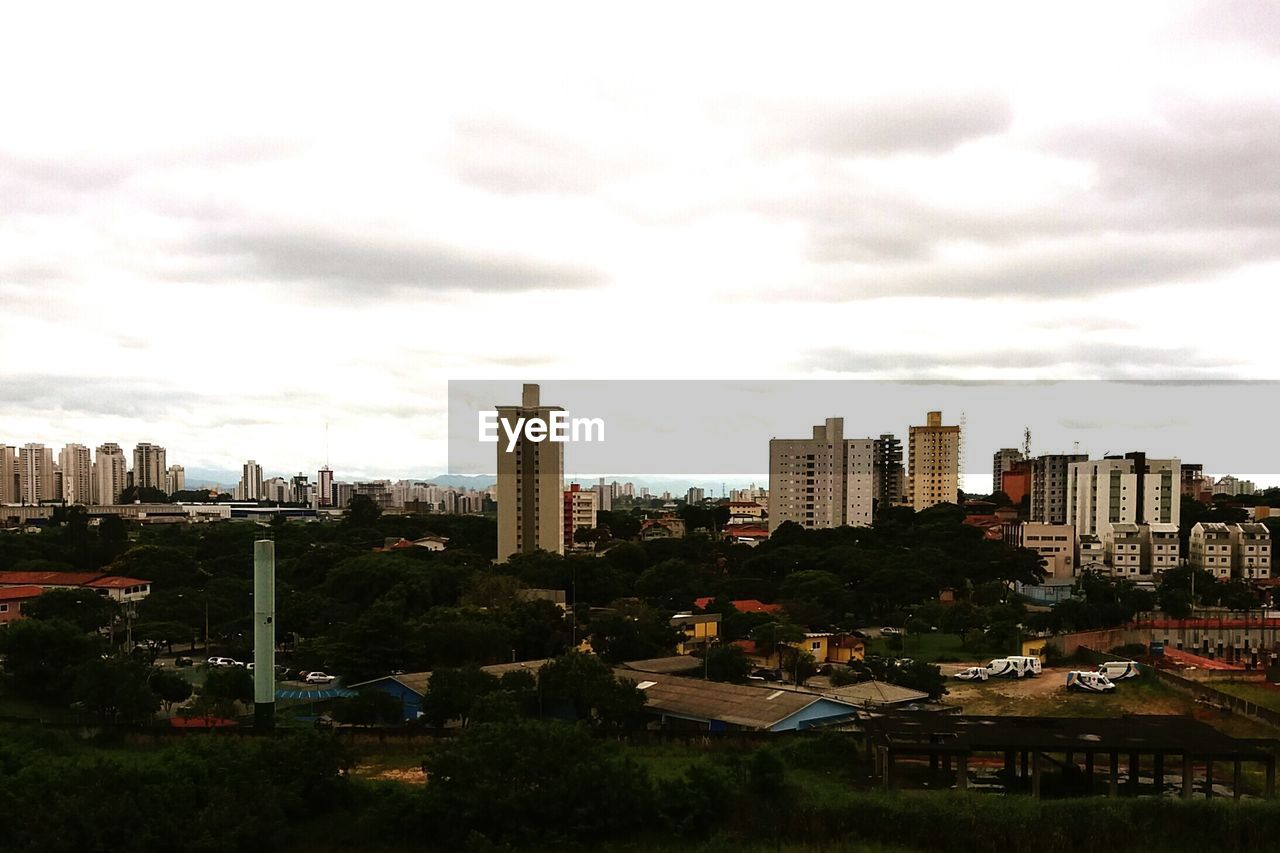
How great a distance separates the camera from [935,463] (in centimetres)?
6488

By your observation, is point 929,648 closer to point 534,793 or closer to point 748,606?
point 748,606

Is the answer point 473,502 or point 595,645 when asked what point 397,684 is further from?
point 473,502

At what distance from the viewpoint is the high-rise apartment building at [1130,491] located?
40.8 m

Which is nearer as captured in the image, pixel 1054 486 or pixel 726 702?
pixel 726 702

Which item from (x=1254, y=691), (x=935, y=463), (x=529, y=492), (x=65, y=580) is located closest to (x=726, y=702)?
(x=1254, y=691)

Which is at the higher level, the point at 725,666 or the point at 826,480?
the point at 826,480

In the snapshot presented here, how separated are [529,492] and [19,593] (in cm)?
1693

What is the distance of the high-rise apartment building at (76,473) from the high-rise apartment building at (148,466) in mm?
6110

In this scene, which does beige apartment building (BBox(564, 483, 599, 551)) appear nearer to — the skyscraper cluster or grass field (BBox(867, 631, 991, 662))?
grass field (BBox(867, 631, 991, 662))

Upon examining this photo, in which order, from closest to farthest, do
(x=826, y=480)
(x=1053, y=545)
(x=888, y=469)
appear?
(x=1053, y=545)
(x=826, y=480)
(x=888, y=469)

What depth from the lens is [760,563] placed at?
105 feet

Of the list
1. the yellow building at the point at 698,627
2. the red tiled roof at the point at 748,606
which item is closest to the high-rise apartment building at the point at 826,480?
the red tiled roof at the point at 748,606

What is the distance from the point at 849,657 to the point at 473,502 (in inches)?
3527

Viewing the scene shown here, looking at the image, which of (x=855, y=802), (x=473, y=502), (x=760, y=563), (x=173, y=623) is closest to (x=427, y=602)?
(x=173, y=623)
